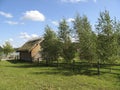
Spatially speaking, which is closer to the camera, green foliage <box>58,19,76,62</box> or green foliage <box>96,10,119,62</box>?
green foliage <box>96,10,119,62</box>

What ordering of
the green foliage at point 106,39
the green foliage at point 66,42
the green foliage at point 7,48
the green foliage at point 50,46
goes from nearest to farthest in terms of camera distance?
the green foliage at point 106,39 < the green foliage at point 66,42 < the green foliage at point 50,46 < the green foliage at point 7,48

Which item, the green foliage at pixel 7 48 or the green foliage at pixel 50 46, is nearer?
the green foliage at pixel 50 46

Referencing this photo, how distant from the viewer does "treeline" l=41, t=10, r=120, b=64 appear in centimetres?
2467

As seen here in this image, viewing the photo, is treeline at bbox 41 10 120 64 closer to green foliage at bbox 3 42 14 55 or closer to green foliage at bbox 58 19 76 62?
green foliage at bbox 58 19 76 62

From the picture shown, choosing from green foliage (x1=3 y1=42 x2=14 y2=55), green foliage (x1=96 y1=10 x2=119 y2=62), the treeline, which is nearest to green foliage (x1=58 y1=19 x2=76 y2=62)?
the treeline

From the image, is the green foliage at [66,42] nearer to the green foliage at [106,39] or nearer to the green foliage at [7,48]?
the green foliage at [106,39]

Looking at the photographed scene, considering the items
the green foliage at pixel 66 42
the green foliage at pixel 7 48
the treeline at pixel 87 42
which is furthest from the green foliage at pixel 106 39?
the green foliage at pixel 7 48

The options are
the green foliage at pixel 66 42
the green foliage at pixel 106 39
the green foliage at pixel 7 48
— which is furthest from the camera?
the green foliage at pixel 7 48

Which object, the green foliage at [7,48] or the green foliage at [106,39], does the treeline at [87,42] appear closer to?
the green foliage at [106,39]

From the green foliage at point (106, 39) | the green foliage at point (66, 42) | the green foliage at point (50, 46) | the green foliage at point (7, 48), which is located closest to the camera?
the green foliage at point (106, 39)

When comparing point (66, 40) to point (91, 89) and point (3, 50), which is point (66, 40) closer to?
point (91, 89)

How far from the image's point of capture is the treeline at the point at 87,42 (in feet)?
80.9

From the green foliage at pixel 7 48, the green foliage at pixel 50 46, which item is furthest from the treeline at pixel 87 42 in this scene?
the green foliage at pixel 7 48

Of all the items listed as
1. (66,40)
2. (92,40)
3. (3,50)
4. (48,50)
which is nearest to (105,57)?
(92,40)
